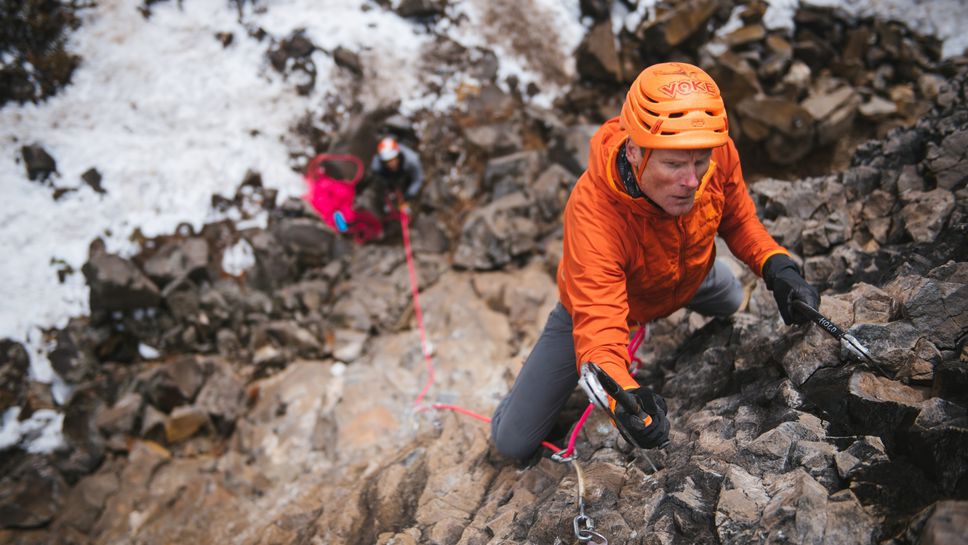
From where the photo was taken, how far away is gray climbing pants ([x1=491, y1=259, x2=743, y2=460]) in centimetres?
392

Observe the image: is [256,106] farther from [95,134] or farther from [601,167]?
[601,167]

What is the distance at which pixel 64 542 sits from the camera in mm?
6105

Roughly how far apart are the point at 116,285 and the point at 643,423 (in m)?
7.55

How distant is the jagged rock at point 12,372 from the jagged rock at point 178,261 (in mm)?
1892

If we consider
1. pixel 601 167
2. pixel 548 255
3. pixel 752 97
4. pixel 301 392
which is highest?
pixel 601 167

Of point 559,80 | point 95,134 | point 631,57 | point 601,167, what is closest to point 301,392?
point 601,167

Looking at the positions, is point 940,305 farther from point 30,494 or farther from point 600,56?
point 30,494

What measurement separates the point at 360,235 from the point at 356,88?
2918mm

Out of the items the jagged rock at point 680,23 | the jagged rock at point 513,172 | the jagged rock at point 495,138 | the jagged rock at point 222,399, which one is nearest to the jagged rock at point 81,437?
the jagged rock at point 222,399

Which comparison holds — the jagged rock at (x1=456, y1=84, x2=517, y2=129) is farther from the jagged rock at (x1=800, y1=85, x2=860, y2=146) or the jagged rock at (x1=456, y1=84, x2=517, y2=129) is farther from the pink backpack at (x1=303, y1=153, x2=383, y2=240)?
the jagged rock at (x1=800, y1=85, x2=860, y2=146)

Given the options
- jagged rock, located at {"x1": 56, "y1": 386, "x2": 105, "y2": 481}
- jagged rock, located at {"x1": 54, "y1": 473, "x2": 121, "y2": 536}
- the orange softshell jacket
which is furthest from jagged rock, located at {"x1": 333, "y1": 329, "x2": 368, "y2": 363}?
the orange softshell jacket

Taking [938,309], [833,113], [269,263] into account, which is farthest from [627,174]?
[833,113]

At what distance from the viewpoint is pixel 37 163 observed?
8.09m

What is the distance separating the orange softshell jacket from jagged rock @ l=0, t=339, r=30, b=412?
788 cm
